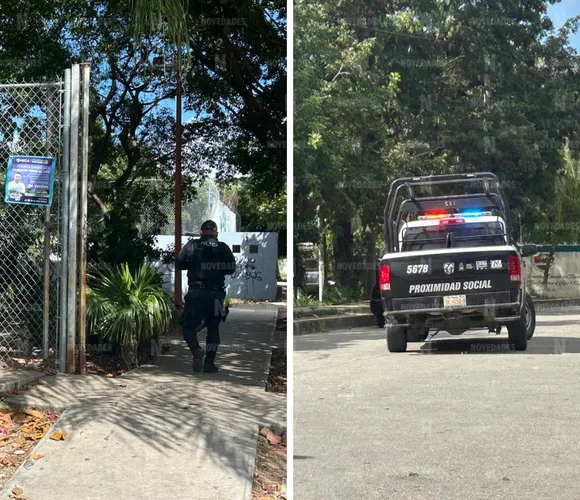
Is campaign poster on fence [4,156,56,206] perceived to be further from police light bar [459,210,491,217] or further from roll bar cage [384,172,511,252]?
police light bar [459,210,491,217]

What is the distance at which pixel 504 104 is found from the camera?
9.70 feet

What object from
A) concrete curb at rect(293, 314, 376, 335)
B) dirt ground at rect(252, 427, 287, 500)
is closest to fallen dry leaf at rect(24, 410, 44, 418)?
dirt ground at rect(252, 427, 287, 500)

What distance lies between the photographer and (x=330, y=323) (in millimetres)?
3021

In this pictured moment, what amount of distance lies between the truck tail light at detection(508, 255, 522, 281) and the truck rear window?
0.19 ft

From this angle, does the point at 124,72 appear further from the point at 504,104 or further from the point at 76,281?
the point at 504,104

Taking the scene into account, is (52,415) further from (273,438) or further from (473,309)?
(473,309)

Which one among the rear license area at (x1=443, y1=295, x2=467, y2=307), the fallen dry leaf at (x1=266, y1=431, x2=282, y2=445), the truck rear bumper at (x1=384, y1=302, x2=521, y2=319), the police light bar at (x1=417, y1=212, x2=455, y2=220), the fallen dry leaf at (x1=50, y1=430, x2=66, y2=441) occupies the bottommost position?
the fallen dry leaf at (x1=266, y1=431, x2=282, y2=445)

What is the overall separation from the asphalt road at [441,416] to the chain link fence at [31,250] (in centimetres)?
450

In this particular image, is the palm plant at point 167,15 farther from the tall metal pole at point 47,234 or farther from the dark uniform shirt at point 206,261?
the dark uniform shirt at point 206,261

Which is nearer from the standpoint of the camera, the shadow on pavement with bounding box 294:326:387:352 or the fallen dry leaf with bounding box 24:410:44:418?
the shadow on pavement with bounding box 294:326:387:352

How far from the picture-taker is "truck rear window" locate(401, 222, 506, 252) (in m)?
2.76

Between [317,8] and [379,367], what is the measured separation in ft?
4.05

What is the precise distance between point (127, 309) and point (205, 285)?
0.71 meters

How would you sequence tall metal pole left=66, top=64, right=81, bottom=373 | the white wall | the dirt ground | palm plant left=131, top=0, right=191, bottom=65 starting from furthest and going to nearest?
1. the white wall
2. tall metal pole left=66, top=64, right=81, bottom=373
3. palm plant left=131, top=0, right=191, bottom=65
4. the dirt ground
